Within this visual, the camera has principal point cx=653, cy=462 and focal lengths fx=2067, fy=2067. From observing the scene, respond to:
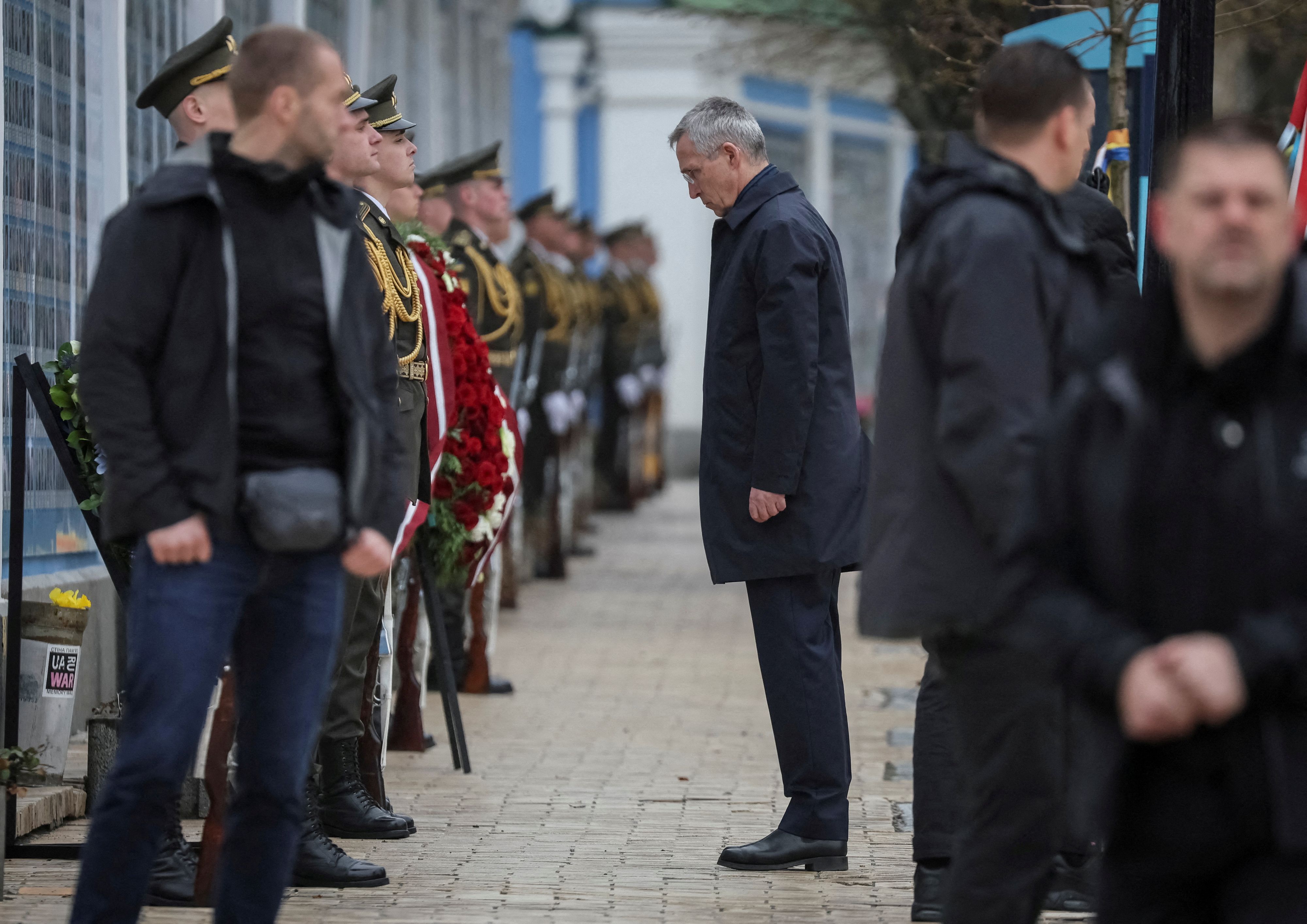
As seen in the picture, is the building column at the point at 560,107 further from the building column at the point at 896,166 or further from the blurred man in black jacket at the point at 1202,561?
the blurred man in black jacket at the point at 1202,561

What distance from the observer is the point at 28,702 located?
19.8 ft

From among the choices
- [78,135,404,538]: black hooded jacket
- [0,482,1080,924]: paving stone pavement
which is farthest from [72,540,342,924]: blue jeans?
[0,482,1080,924]: paving stone pavement

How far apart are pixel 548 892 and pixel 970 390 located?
7.51ft

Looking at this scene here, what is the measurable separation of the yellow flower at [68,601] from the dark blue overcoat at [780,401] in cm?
190

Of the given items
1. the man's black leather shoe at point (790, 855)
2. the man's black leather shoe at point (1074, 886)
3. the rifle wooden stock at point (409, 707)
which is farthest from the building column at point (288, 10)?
the man's black leather shoe at point (1074, 886)

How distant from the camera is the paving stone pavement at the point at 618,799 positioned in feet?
17.0

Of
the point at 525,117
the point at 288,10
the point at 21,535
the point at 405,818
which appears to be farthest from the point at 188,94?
the point at 525,117

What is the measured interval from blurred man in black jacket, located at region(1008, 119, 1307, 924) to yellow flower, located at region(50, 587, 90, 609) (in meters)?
3.94

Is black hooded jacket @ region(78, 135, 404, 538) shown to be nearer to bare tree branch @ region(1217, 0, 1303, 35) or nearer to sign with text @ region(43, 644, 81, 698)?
sign with text @ region(43, 644, 81, 698)

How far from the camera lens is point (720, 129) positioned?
18.8 ft

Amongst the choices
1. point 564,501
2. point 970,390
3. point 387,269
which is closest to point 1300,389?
point 970,390

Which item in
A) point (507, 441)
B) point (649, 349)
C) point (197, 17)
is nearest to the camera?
point (507, 441)

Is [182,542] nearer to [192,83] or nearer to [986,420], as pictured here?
[986,420]

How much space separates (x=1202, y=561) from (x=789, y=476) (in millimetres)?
2787
